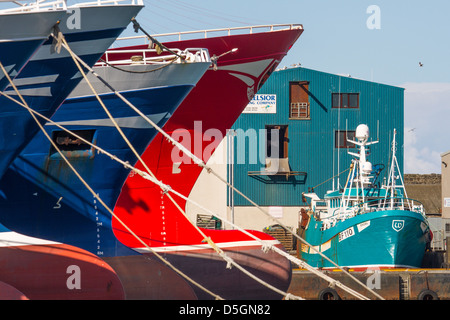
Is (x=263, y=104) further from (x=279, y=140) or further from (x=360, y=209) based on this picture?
(x=360, y=209)

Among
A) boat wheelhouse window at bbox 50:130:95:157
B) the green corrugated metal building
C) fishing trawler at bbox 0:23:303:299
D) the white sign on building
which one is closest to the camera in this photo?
fishing trawler at bbox 0:23:303:299

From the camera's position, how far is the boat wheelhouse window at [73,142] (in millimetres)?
13742

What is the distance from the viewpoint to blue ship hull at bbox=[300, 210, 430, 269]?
888 inches

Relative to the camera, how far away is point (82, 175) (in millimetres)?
13789

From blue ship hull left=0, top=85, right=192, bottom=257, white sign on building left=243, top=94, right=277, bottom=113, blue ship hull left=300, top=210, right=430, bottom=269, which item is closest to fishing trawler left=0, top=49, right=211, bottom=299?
blue ship hull left=0, top=85, right=192, bottom=257

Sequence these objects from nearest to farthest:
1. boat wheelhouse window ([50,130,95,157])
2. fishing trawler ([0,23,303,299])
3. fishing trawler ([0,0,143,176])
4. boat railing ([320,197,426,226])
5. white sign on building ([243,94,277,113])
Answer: fishing trawler ([0,0,143,176]), fishing trawler ([0,23,303,299]), boat wheelhouse window ([50,130,95,157]), boat railing ([320,197,426,226]), white sign on building ([243,94,277,113])

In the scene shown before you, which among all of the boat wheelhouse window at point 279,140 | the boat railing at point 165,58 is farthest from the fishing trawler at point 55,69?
the boat wheelhouse window at point 279,140

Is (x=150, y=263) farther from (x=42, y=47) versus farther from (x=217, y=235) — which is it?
(x=42, y=47)

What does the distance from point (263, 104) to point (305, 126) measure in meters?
2.37

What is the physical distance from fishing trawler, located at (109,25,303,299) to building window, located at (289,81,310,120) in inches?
695

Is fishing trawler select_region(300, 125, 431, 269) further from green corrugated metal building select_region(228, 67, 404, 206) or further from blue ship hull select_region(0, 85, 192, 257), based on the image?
blue ship hull select_region(0, 85, 192, 257)

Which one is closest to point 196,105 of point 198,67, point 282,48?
point 198,67

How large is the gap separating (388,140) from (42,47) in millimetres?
24712

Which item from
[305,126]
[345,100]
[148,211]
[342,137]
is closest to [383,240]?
[148,211]
